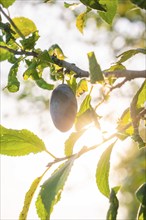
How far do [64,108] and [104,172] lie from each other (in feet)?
0.68

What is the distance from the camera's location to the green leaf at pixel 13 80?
2.85 feet

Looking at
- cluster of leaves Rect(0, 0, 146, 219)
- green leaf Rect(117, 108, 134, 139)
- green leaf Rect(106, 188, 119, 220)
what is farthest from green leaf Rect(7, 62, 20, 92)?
green leaf Rect(106, 188, 119, 220)

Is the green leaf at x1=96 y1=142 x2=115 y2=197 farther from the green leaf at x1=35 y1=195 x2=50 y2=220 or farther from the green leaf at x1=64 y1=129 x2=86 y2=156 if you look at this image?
the green leaf at x1=35 y1=195 x2=50 y2=220

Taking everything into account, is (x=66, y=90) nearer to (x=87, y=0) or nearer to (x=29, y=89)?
(x=87, y=0)

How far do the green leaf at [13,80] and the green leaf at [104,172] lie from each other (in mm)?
216

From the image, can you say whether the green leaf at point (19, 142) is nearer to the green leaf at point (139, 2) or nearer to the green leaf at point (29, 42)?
the green leaf at point (29, 42)

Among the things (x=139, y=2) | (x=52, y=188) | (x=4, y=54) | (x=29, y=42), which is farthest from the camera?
(x=4, y=54)

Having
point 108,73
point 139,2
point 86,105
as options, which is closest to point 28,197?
point 86,105

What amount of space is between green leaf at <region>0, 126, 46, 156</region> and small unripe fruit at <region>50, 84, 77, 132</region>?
12 centimetres

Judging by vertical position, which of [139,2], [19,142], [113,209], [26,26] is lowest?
[113,209]

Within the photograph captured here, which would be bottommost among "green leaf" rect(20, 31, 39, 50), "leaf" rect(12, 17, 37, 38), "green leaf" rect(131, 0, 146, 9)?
"green leaf" rect(131, 0, 146, 9)

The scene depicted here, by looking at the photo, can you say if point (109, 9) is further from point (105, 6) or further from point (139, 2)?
point (139, 2)

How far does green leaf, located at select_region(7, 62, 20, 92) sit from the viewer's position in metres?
0.87

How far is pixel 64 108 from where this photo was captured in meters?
0.74
